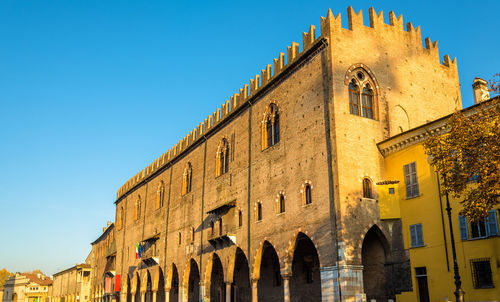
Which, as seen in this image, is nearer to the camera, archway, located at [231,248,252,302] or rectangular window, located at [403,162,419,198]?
rectangular window, located at [403,162,419,198]

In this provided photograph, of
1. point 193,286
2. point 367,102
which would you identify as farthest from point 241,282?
point 367,102

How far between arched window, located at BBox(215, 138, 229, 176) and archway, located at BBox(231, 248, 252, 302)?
18.1 feet

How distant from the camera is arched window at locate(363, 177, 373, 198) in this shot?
21.1m

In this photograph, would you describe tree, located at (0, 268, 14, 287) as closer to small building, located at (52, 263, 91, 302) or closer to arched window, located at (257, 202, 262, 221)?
small building, located at (52, 263, 91, 302)

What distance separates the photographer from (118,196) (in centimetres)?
5478

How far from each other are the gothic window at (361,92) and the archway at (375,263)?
210 inches

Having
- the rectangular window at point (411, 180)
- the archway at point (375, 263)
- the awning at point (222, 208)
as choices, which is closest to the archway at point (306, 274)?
the archway at point (375, 263)

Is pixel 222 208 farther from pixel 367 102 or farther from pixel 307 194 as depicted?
pixel 367 102

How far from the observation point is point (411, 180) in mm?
20594

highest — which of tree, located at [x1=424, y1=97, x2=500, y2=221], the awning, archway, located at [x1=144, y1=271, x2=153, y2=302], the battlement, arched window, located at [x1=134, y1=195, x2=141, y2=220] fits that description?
the battlement

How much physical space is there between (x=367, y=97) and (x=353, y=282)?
8.60 metres

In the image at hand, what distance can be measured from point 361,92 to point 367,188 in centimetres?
457

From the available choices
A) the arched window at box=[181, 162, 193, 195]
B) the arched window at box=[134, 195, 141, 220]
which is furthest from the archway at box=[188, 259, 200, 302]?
the arched window at box=[134, 195, 141, 220]

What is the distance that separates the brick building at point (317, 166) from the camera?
20578 mm
